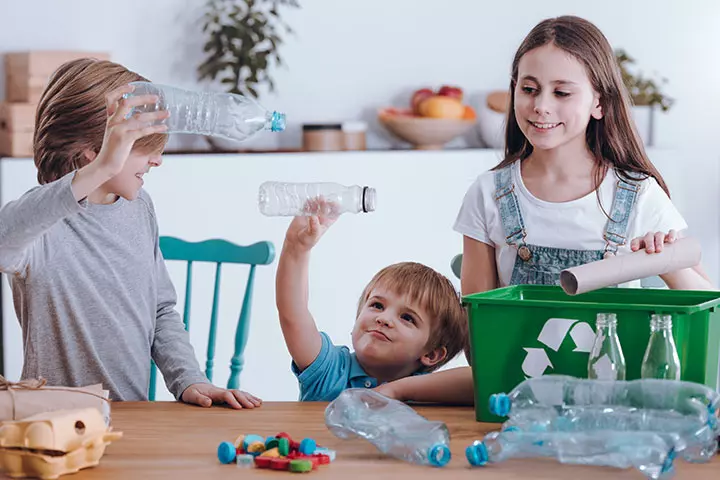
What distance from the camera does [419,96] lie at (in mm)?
3545

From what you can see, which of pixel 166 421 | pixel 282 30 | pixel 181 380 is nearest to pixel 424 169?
pixel 282 30

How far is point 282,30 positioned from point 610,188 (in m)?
2.01

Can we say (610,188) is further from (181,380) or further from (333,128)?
(333,128)

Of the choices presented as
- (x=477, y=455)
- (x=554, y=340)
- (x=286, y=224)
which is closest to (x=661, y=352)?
(x=554, y=340)

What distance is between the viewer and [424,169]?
3418 mm

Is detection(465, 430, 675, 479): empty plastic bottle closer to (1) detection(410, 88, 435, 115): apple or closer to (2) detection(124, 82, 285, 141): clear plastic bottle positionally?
(2) detection(124, 82, 285, 141): clear plastic bottle

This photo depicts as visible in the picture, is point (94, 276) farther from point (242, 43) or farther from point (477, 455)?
point (242, 43)

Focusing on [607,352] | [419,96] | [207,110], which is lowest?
[607,352]

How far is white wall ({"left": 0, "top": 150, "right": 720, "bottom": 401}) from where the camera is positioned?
3.22m

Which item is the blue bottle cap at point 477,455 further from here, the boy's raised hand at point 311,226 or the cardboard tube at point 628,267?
the boy's raised hand at point 311,226

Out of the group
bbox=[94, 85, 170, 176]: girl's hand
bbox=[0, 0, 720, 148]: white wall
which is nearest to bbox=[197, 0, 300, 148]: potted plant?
bbox=[0, 0, 720, 148]: white wall

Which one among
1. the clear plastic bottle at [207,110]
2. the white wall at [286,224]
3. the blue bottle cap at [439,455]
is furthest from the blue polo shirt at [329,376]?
the white wall at [286,224]

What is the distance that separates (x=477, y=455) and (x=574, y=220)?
0.67m

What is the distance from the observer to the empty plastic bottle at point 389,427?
4.02 feet
